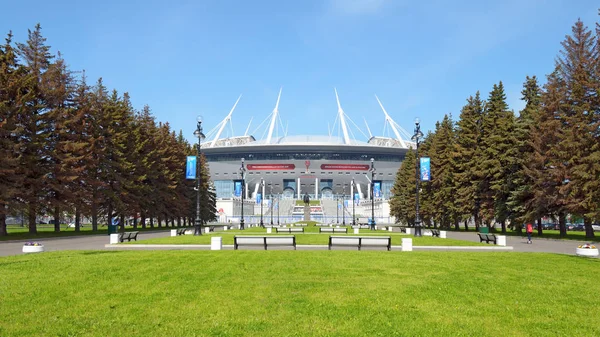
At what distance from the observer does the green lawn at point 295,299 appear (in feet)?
22.9

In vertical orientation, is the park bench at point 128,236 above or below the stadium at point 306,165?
below

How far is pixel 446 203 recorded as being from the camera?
48531 millimetres

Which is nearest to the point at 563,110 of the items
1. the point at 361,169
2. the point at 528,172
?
the point at 528,172

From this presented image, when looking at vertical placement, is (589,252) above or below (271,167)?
below

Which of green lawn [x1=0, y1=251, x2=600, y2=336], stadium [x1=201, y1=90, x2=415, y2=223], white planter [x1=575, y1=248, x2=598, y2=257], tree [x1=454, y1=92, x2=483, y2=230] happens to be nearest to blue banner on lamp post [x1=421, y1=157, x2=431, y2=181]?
tree [x1=454, y1=92, x2=483, y2=230]

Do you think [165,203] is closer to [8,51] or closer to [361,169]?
[8,51]

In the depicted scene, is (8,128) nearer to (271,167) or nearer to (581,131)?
(581,131)

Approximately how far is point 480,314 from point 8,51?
36.4 m

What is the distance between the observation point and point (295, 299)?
8781 millimetres

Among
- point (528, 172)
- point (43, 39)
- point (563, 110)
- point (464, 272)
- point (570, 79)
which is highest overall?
point (43, 39)

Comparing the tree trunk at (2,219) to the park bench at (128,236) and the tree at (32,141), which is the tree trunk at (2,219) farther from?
the park bench at (128,236)

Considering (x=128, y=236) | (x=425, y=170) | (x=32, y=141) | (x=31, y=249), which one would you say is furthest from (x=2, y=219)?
(x=425, y=170)

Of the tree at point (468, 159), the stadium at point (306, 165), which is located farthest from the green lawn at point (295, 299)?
the stadium at point (306, 165)

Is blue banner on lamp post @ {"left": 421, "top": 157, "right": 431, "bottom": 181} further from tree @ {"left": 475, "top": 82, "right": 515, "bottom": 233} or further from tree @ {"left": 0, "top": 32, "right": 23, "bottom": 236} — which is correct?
tree @ {"left": 0, "top": 32, "right": 23, "bottom": 236}
